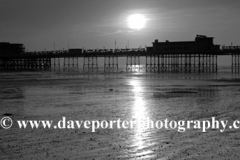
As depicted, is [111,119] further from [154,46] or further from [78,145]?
[154,46]

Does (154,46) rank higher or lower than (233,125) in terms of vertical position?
higher

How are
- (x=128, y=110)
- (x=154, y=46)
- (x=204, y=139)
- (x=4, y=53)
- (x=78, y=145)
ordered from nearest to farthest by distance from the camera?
(x=78, y=145) < (x=204, y=139) < (x=128, y=110) < (x=154, y=46) < (x=4, y=53)

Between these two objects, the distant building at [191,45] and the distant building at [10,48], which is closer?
the distant building at [191,45]

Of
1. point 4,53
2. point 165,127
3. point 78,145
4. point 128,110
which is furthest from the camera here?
point 4,53

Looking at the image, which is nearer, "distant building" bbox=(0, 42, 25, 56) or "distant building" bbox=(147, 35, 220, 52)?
"distant building" bbox=(147, 35, 220, 52)

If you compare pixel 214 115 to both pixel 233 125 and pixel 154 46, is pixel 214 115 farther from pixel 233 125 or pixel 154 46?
pixel 154 46

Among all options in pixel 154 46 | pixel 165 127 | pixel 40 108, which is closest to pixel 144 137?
pixel 165 127

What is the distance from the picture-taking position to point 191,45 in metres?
87.2

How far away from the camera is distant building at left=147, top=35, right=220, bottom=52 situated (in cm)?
8544

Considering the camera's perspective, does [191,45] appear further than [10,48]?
→ No

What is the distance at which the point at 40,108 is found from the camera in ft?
64.0

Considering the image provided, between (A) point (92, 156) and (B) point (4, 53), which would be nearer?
(A) point (92, 156)

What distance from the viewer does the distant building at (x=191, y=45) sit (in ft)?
280

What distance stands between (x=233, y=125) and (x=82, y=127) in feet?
20.3
